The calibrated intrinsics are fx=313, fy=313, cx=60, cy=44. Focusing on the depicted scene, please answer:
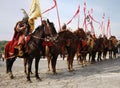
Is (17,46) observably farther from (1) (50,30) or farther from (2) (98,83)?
(2) (98,83)

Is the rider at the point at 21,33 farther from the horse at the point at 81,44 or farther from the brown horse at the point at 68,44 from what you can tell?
the horse at the point at 81,44

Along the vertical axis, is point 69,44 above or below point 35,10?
below

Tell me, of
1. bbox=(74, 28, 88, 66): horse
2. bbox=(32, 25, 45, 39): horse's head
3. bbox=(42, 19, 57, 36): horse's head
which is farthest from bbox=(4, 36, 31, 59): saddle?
bbox=(74, 28, 88, 66): horse

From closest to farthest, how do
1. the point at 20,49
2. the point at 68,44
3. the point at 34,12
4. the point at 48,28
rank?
the point at 48,28 < the point at 20,49 < the point at 34,12 < the point at 68,44

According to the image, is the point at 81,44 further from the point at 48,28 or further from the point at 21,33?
the point at 48,28

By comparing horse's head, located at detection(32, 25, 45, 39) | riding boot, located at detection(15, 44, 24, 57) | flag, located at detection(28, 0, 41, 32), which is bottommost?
riding boot, located at detection(15, 44, 24, 57)

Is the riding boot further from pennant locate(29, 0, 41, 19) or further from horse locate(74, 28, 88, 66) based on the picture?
horse locate(74, 28, 88, 66)

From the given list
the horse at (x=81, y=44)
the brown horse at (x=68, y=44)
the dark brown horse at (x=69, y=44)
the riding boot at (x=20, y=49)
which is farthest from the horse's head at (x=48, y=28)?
the horse at (x=81, y=44)

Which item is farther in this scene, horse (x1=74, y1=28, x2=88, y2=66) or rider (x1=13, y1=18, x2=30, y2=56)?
horse (x1=74, y1=28, x2=88, y2=66)

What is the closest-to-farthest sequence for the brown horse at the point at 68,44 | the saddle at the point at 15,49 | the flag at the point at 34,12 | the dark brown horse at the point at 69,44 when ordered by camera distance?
the saddle at the point at 15,49
the flag at the point at 34,12
the brown horse at the point at 68,44
the dark brown horse at the point at 69,44

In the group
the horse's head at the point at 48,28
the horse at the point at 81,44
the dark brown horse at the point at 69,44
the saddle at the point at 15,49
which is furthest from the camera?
the horse at the point at 81,44

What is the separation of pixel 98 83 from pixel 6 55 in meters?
4.99

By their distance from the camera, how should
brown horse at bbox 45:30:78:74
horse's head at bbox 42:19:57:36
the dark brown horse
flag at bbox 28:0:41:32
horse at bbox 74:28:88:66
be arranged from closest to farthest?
horse's head at bbox 42:19:57:36 → flag at bbox 28:0:41:32 → brown horse at bbox 45:30:78:74 → the dark brown horse → horse at bbox 74:28:88:66

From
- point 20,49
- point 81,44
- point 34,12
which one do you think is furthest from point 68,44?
point 20,49
